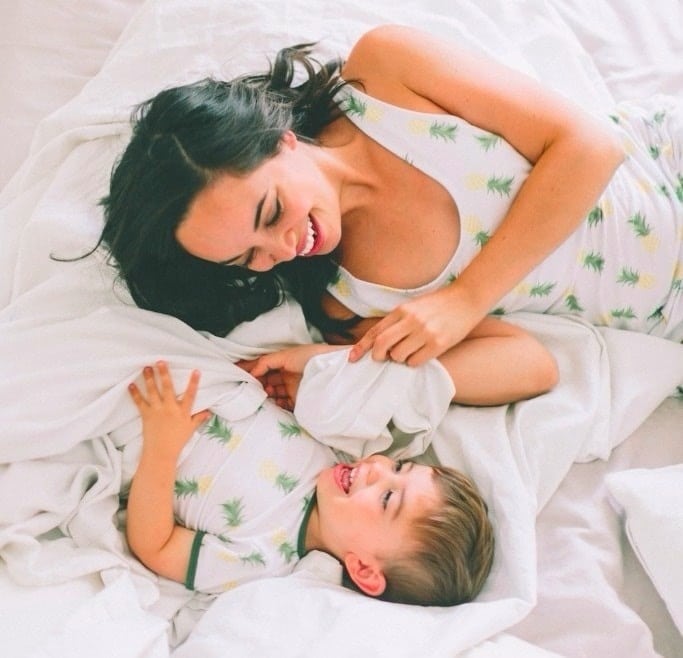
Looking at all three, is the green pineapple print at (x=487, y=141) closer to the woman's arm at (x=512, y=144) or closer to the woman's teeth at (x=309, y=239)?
the woman's arm at (x=512, y=144)

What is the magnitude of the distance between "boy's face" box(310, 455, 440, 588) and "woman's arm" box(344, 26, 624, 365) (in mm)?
169

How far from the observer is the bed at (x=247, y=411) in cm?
99

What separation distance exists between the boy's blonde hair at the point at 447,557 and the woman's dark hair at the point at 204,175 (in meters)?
0.36

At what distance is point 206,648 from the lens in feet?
3.16

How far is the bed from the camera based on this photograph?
3.24 feet

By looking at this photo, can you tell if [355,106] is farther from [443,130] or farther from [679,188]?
[679,188]

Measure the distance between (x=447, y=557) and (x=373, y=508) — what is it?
0.40 feet

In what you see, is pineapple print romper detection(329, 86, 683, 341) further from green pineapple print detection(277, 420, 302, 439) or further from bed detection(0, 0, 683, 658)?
green pineapple print detection(277, 420, 302, 439)

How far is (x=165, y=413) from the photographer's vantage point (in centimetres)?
112

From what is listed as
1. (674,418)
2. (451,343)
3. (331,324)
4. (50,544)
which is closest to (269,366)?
(331,324)

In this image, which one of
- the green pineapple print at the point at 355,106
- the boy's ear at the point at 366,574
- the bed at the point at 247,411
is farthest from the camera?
the green pineapple print at the point at 355,106

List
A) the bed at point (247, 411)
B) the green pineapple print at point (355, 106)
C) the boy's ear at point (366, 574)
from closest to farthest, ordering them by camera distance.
Result: the bed at point (247, 411) < the boy's ear at point (366, 574) < the green pineapple print at point (355, 106)

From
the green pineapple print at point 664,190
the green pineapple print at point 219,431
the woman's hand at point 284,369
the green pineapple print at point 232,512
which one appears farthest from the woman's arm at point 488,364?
the green pineapple print at point 664,190

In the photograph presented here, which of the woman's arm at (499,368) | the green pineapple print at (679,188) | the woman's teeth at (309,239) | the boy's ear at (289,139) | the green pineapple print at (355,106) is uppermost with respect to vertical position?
the green pineapple print at (679,188)
